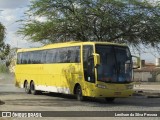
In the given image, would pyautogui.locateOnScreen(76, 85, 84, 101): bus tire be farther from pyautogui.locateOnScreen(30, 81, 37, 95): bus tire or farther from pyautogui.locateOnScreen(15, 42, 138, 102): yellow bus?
pyautogui.locateOnScreen(30, 81, 37, 95): bus tire

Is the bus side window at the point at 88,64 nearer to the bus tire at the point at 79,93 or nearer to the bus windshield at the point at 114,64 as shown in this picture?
the bus windshield at the point at 114,64

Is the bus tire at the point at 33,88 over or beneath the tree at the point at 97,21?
beneath

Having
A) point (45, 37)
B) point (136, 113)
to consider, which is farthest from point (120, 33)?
point (136, 113)

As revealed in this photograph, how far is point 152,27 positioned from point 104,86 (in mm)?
10124

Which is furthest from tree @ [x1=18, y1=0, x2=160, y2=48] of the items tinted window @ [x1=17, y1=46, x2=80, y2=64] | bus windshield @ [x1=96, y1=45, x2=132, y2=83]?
bus windshield @ [x1=96, y1=45, x2=132, y2=83]

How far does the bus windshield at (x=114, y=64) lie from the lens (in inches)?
988

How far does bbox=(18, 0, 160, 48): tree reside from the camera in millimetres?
32781

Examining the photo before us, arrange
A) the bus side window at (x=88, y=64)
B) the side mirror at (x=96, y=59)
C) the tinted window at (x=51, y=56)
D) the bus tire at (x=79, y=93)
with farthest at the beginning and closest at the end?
the tinted window at (x=51, y=56)
the bus tire at (x=79, y=93)
the bus side window at (x=88, y=64)
the side mirror at (x=96, y=59)

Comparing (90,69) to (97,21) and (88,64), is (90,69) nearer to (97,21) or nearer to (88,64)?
(88,64)

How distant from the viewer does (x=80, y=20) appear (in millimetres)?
32469

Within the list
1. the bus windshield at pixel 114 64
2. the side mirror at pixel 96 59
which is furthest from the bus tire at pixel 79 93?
the side mirror at pixel 96 59

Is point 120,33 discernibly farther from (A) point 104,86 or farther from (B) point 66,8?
(A) point 104,86

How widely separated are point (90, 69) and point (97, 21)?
8482mm

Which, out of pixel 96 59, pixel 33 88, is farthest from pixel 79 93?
pixel 33 88
